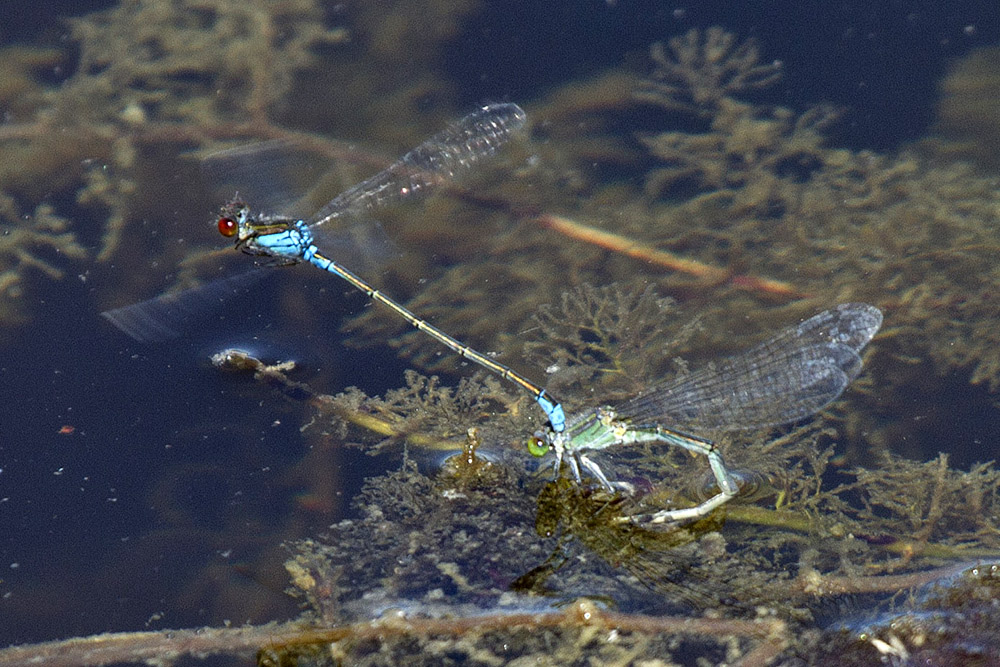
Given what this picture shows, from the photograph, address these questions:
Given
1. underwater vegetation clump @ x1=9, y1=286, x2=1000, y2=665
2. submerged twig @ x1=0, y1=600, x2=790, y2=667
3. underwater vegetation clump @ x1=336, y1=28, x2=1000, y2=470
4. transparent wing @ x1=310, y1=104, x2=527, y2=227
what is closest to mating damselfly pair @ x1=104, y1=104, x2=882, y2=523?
underwater vegetation clump @ x1=9, y1=286, x2=1000, y2=665

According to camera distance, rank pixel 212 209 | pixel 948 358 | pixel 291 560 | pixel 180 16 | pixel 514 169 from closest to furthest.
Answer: pixel 291 560
pixel 948 358
pixel 212 209
pixel 514 169
pixel 180 16

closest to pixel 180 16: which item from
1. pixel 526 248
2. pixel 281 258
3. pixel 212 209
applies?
pixel 212 209

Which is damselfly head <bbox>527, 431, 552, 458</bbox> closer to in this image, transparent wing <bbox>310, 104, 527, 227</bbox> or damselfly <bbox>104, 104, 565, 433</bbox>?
damselfly <bbox>104, 104, 565, 433</bbox>

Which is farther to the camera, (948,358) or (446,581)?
(948,358)

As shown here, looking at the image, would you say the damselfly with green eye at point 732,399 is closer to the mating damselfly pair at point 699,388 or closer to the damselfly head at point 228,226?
the mating damselfly pair at point 699,388

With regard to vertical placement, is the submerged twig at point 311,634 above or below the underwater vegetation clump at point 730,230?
below

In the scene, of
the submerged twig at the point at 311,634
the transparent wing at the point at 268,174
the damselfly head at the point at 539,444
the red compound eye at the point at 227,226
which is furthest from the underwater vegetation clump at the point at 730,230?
the submerged twig at the point at 311,634

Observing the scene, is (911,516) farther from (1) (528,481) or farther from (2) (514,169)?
(2) (514,169)
